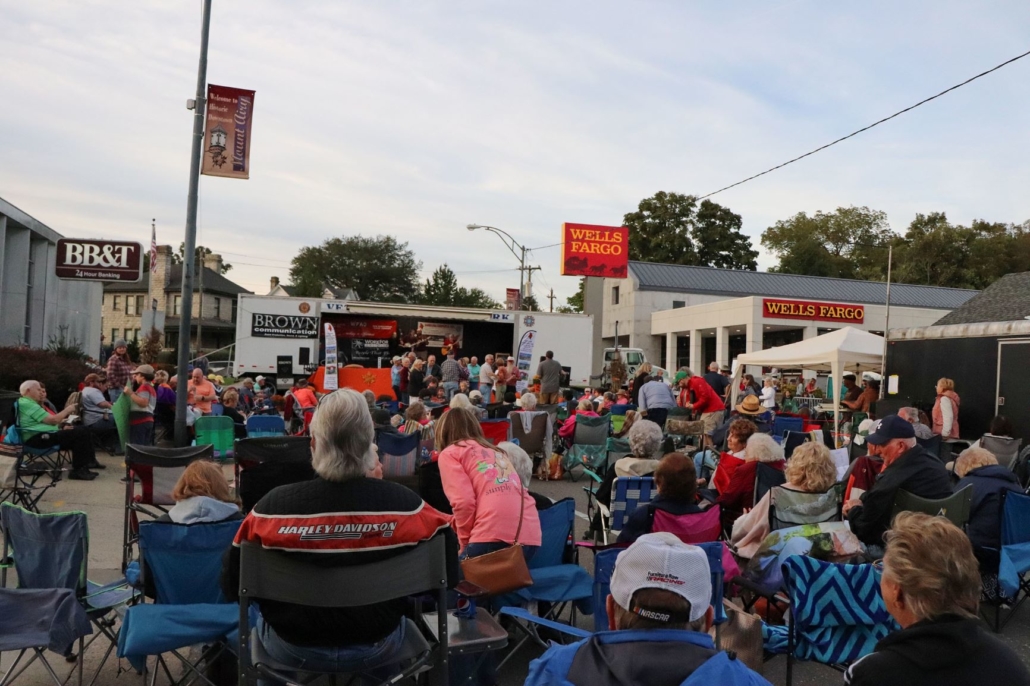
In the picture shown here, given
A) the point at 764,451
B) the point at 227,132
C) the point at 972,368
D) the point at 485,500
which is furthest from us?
the point at 972,368

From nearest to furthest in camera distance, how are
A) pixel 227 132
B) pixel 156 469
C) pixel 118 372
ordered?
pixel 156 469 < pixel 227 132 < pixel 118 372

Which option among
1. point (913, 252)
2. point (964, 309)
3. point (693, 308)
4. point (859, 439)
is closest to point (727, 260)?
point (913, 252)

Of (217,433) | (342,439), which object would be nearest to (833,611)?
(342,439)

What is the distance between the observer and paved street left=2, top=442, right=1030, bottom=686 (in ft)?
14.1

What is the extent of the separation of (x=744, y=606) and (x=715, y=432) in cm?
584

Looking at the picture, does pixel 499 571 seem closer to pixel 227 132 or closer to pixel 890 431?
pixel 890 431

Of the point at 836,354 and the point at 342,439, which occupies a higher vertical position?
the point at 836,354

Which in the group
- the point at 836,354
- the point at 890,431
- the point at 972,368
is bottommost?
the point at 890,431

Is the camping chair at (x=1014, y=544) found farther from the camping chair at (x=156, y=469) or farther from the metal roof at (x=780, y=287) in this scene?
the metal roof at (x=780, y=287)

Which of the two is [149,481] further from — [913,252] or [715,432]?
[913,252]

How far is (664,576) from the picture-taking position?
1983 millimetres

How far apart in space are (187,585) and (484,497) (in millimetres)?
1423

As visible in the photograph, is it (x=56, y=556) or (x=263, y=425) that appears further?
(x=263, y=425)

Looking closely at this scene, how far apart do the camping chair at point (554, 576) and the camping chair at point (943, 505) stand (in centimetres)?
208
